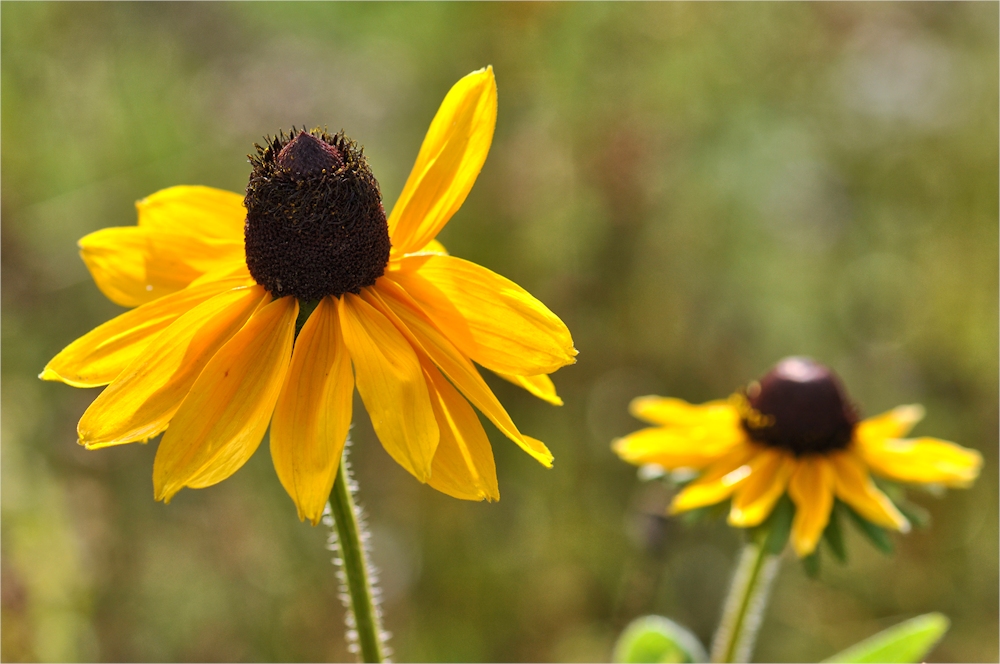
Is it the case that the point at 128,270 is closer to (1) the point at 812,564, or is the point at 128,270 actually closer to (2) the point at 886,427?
(1) the point at 812,564

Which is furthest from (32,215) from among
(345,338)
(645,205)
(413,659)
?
(345,338)

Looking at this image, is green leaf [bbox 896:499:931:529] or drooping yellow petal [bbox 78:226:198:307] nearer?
drooping yellow petal [bbox 78:226:198:307]

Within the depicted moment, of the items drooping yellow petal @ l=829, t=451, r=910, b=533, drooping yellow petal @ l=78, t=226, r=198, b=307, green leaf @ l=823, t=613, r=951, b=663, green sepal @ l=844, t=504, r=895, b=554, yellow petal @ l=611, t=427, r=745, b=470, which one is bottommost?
green leaf @ l=823, t=613, r=951, b=663

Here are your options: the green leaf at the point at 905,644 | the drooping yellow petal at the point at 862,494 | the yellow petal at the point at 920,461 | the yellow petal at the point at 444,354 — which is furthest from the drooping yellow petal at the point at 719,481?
the yellow petal at the point at 444,354

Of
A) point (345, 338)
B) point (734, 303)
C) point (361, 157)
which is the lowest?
point (345, 338)

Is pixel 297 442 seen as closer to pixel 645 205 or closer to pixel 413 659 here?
pixel 413 659

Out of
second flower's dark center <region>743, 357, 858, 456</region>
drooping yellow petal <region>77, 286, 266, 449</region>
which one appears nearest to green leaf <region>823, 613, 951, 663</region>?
second flower's dark center <region>743, 357, 858, 456</region>

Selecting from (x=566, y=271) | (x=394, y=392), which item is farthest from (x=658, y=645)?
(x=566, y=271)

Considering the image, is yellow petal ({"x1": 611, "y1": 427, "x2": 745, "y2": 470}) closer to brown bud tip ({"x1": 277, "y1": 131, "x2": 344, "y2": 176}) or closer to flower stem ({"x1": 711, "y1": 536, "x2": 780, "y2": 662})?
flower stem ({"x1": 711, "y1": 536, "x2": 780, "y2": 662})
